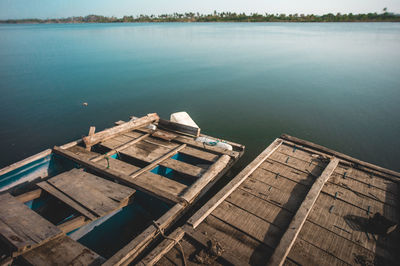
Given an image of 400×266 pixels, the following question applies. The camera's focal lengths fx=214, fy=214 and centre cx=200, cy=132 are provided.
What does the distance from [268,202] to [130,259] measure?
307cm

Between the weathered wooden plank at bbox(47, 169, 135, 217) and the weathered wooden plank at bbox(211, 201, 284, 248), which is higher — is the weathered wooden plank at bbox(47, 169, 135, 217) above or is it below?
above

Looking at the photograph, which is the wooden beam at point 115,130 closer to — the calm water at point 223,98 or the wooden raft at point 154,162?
the wooden raft at point 154,162

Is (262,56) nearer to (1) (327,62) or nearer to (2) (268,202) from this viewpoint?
(1) (327,62)

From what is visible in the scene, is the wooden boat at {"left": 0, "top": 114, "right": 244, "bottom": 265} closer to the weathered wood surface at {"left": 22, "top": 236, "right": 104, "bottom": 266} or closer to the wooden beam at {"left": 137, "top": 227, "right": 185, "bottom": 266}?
the weathered wood surface at {"left": 22, "top": 236, "right": 104, "bottom": 266}

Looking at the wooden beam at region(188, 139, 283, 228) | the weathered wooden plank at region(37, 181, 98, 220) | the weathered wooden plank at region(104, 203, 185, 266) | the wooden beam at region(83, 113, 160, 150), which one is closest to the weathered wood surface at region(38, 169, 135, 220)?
the weathered wooden plank at region(37, 181, 98, 220)

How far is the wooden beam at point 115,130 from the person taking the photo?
7.56m

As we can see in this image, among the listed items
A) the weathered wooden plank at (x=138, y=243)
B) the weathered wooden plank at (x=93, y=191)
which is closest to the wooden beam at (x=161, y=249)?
the weathered wooden plank at (x=138, y=243)

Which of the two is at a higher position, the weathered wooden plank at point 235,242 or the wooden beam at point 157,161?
the wooden beam at point 157,161

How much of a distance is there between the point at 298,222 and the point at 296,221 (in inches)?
1.5

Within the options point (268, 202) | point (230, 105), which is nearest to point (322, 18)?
point (230, 105)

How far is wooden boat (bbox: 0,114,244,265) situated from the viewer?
3738mm

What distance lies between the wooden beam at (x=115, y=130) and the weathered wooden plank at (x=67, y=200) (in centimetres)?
234

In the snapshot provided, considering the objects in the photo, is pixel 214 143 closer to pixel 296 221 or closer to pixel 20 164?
pixel 296 221

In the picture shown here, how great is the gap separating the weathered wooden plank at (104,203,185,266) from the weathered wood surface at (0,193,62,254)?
1.35 meters
